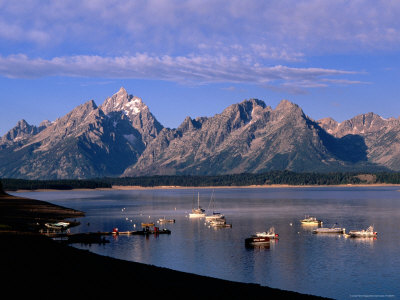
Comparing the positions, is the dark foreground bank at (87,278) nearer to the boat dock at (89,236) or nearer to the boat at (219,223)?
the boat dock at (89,236)

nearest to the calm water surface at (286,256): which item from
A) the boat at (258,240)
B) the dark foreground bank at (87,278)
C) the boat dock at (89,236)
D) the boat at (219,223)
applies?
the boat at (258,240)

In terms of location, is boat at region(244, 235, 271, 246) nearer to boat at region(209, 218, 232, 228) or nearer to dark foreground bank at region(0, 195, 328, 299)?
boat at region(209, 218, 232, 228)

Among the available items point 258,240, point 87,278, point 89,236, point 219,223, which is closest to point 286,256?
point 258,240

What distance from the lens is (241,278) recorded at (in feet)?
298

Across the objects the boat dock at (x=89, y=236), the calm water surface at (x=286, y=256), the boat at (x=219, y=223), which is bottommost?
the calm water surface at (x=286, y=256)

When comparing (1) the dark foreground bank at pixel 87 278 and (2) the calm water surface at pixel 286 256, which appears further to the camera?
(2) the calm water surface at pixel 286 256

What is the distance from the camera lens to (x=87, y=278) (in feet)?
209

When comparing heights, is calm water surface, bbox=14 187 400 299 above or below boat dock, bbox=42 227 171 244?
below

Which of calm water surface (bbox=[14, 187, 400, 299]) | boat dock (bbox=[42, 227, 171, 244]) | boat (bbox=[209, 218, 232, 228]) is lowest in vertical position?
calm water surface (bbox=[14, 187, 400, 299])

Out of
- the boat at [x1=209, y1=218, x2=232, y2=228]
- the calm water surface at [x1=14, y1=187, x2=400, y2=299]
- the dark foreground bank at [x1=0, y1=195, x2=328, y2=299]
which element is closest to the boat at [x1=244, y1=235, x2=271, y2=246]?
the calm water surface at [x1=14, y1=187, x2=400, y2=299]

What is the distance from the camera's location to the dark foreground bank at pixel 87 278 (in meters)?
57.1

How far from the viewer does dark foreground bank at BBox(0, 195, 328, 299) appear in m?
57.1

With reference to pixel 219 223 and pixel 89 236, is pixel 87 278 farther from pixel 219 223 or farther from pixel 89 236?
pixel 219 223

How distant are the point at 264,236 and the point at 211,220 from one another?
186 ft
